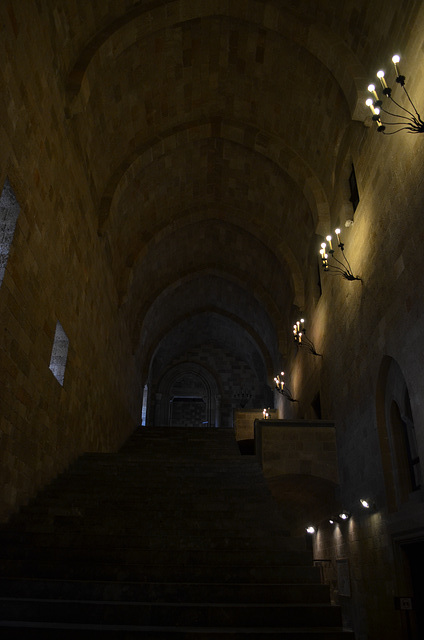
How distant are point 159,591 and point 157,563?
82 centimetres

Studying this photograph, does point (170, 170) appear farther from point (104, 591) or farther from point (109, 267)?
point (104, 591)

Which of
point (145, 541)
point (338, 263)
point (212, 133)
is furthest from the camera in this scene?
point (212, 133)

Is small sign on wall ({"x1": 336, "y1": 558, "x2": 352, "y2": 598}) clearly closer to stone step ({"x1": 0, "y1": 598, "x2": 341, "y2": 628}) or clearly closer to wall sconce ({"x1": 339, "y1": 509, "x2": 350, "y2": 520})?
wall sconce ({"x1": 339, "y1": 509, "x2": 350, "y2": 520})

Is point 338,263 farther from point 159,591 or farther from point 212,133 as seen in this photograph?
point 159,591

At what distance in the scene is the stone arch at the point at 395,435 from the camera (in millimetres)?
7188

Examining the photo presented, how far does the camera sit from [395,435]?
7.63m

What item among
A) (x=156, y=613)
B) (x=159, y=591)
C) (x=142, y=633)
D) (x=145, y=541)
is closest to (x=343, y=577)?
(x=145, y=541)

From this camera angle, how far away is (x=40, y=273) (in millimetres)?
7344

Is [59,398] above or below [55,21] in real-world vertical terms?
below

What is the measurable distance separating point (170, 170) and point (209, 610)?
10974 millimetres

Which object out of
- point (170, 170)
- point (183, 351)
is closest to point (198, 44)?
point (170, 170)

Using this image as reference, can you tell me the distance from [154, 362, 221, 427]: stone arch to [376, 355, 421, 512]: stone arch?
Result: 16343 mm

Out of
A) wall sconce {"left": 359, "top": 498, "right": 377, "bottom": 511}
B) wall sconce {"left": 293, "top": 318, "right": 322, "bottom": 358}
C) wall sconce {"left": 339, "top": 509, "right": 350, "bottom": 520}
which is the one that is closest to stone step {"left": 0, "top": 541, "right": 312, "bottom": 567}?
wall sconce {"left": 359, "top": 498, "right": 377, "bottom": 511}

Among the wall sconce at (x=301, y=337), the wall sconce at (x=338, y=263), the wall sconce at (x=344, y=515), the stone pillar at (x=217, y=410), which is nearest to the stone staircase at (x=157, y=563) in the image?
the wall sconce at (x=344, y=515)
